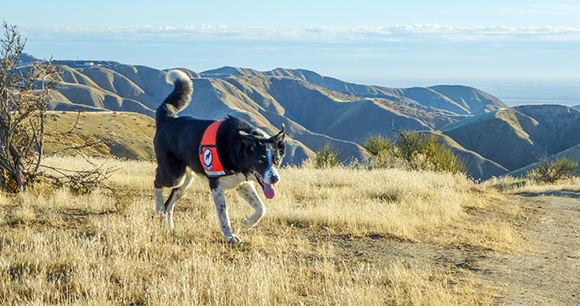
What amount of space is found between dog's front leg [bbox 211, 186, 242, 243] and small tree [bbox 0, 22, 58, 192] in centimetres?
450

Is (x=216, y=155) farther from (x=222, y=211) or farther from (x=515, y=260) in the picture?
(x=515, y=260)

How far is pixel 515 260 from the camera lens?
6039 millimetres

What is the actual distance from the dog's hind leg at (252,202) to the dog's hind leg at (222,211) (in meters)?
0.22

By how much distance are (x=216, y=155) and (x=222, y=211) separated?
82 centimetres

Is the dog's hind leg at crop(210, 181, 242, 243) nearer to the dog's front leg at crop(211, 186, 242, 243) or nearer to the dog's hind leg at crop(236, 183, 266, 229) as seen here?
the dog's front leg at crop(211, 186, 242, 243)

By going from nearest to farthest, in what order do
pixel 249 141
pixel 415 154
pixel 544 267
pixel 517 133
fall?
pixel 249 141 < pixel 544 267 < pixel 415 154 < pixel 517 133

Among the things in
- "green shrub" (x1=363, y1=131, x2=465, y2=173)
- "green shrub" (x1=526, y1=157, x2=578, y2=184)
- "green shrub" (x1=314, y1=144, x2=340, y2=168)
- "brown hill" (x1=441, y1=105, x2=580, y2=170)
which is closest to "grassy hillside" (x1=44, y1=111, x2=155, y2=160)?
"green shrub" (x1=314, y1=144, x2=340, y2=168)

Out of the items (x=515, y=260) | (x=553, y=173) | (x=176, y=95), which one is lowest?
(x=553, y=173)

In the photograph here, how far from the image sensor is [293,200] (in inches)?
388

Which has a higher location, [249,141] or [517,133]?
[249,141]

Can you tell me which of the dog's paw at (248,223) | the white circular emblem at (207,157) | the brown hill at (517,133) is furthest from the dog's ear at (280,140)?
the brown hill at (517,133)

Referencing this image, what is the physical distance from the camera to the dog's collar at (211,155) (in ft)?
18.3

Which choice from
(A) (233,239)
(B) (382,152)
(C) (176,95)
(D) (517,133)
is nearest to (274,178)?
(A) (233,239)

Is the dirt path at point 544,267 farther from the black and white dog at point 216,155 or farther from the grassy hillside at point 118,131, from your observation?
the grassy hillside at point 118,131
